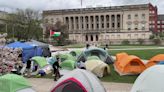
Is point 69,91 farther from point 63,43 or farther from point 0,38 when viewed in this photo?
point 63,43

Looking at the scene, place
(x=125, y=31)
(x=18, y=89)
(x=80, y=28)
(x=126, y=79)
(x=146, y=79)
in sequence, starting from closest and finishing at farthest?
(x=146, y=79) → (x=18, y=89) → (x=126, y=79) → (x=125, y=31) → (x=80, y=28)

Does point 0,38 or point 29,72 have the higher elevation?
point 0,38

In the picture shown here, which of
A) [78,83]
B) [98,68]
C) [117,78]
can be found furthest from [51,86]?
[78,83]

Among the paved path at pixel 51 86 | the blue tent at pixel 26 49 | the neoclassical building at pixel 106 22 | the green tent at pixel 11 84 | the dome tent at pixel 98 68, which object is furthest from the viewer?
the neoclassical building at pixel 106 22

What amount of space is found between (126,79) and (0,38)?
9.90 metres

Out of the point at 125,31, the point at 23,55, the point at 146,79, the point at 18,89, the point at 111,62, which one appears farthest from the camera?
the point at 125,31

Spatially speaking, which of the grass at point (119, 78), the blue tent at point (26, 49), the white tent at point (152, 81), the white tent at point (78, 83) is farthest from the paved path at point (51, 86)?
the blue tent at point (26, 49)

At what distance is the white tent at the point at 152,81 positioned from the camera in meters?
10.3

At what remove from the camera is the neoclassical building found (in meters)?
127

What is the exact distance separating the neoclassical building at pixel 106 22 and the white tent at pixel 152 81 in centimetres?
11259

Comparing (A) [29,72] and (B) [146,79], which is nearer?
(B) [146,79]

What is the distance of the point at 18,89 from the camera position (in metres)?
11.8

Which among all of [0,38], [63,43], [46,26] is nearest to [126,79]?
[0,38]

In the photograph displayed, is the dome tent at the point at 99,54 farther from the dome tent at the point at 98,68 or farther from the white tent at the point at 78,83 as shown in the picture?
the white tent at the point at 78,83
